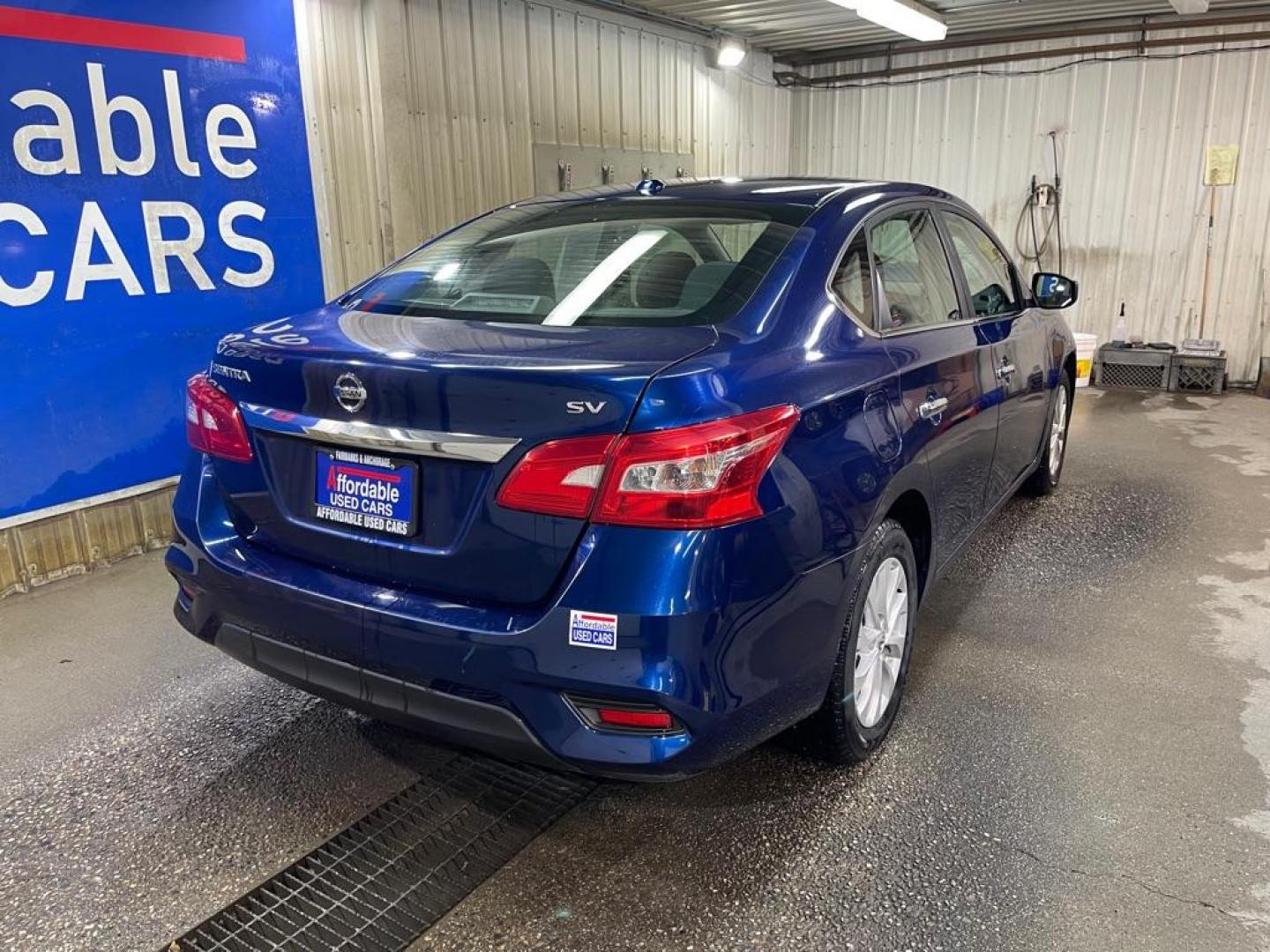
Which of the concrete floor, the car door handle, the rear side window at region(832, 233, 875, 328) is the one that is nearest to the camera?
the concrete floor

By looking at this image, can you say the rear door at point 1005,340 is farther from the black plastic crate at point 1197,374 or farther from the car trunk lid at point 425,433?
the black plastic crate at point 1197,374

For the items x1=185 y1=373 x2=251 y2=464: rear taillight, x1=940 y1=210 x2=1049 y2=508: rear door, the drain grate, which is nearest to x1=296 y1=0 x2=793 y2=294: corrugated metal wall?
x1=185 y1=373 x2=251 y2=464: rear taillight

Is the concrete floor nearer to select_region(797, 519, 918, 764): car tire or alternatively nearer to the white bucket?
select_region(797, 519, 918, 764): car tire

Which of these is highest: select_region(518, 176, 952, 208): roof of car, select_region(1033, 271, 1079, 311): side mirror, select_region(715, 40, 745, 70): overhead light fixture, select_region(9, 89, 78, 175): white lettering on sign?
select_region(715, 40, 745, 70): overhead light fixture

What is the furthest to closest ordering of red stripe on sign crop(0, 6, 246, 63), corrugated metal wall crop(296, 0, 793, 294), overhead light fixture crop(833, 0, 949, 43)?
overhead light fixture crop(833, 0, 949, 43) → corrugated metal wall crop(296, 0, 793, 294) → red stripe on sign crop(0, 6, 246, 63)

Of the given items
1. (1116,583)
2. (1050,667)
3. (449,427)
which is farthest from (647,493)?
(1116,583)

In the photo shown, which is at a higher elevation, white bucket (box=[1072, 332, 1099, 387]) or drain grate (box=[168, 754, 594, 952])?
white bucket (box=[1072, 332, 1099, 387])

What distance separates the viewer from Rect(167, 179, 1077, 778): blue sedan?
1.68 metres

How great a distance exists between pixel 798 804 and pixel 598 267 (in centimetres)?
139

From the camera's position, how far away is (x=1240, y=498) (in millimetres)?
4594

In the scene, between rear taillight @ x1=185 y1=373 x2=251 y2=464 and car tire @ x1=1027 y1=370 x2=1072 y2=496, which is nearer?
rear taillight @ x1=185 y1=373 x2=251 y2=464

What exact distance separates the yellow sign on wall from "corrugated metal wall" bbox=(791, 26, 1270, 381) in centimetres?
5

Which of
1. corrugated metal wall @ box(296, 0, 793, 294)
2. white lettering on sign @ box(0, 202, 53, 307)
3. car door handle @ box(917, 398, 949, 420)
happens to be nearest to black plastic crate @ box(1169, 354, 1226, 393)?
corrugated metal wall @ box(296, 0, 793, 294)

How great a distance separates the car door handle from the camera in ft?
7.94
